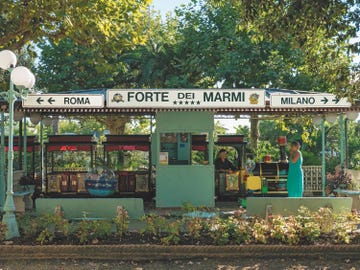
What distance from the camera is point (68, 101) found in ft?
38.9

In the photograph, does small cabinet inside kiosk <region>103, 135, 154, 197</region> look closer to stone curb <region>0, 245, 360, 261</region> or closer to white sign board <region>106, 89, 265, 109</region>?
white sign board <region>106, 89, 265, 109</region>

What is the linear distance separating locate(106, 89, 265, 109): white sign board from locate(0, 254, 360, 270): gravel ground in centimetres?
484

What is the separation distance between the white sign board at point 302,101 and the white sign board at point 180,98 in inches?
16.4

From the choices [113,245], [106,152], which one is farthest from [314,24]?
[106,152]

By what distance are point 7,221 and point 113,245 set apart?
2.02m

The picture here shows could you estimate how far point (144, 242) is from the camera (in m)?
8.24

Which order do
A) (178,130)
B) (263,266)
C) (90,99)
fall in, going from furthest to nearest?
1. (178,130)
2. (90,99)
3. (263,266)

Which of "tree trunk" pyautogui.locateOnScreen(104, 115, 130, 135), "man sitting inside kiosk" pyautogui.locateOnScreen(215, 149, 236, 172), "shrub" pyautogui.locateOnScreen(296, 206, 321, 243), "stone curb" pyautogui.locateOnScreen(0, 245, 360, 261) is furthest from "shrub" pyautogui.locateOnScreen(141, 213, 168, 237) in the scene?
"tree trunk" pyautogui.locateOnScreen(104, 115, 130, 135)

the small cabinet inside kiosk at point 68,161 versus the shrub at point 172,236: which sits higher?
the small cabinet inside kiosk at point 68,161

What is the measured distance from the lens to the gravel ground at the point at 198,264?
7484mm

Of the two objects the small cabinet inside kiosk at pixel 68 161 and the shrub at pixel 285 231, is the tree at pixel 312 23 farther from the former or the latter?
the small cabinet inside kiosk at pixel 68 161

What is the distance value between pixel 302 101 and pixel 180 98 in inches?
114

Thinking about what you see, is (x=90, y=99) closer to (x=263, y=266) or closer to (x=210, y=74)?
(x=263, y=266)

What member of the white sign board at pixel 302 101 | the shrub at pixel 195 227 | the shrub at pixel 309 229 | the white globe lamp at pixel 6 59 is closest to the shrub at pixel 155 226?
the shrub at pixel 195 227
